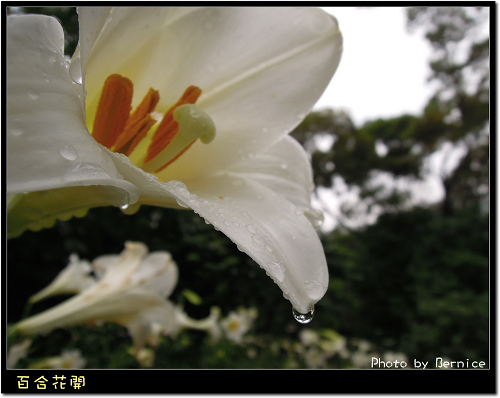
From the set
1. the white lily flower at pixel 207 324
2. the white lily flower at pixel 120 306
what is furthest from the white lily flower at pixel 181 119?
the white lily flower at pixel 207 324

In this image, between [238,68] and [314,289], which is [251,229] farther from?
[238,68]

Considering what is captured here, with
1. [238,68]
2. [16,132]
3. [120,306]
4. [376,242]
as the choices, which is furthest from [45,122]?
[376,242]

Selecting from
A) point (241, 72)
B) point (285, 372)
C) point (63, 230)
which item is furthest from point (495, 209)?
point (63, 230)

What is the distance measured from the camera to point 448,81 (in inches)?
245

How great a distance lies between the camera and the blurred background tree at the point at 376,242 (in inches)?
65.6

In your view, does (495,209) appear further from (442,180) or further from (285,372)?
(442,180)

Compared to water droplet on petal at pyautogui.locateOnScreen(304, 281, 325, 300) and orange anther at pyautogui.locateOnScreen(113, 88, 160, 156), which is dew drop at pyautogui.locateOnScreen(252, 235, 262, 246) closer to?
water droplet on petal at pyautogui.locateOnScreen(304, 281, 325, 300)

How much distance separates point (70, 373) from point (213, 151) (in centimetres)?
51

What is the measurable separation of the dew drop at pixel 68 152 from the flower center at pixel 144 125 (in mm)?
173

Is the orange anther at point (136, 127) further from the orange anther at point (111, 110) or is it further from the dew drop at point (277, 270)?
the dew drop at point (277, 270)

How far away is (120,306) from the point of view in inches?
32.2

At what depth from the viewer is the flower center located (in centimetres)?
45

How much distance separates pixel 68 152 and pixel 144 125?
0.21m

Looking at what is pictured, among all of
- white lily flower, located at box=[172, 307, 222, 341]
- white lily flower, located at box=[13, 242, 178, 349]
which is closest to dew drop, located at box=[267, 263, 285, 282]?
white lily flower, located at box=[13, 242, 178, 349]
